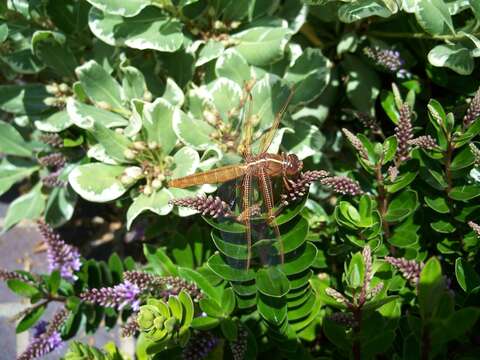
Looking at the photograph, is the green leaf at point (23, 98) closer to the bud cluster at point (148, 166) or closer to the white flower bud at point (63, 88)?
the white flower bud at point (63, 88)

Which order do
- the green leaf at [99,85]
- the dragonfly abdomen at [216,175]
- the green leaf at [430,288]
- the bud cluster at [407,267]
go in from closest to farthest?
the green leaf at [430,288] < the bud cluster at [407,267] < the dragonfly abdomen at [216,175] < the green leaf at [99,85]

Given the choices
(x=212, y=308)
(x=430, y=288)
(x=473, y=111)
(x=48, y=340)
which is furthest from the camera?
(x=48, y=340)

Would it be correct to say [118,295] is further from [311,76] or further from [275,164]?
[311,76]

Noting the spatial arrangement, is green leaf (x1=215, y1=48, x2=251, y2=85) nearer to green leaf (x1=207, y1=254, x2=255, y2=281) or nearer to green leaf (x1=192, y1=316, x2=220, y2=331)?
green leaf (x1=207, y1=254, x2=255, y2=281)

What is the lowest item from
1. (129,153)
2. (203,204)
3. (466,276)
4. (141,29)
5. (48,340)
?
(48,340)

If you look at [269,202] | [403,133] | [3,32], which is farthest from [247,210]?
[3,32]

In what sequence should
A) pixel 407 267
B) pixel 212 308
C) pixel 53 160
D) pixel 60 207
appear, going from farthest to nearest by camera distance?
pixel 60 207 < pixel 53 160 < pixel 212 308 < pixel 407 267

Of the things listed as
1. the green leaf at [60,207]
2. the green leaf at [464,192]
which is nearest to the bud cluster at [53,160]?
the green leaf at [60,207]
